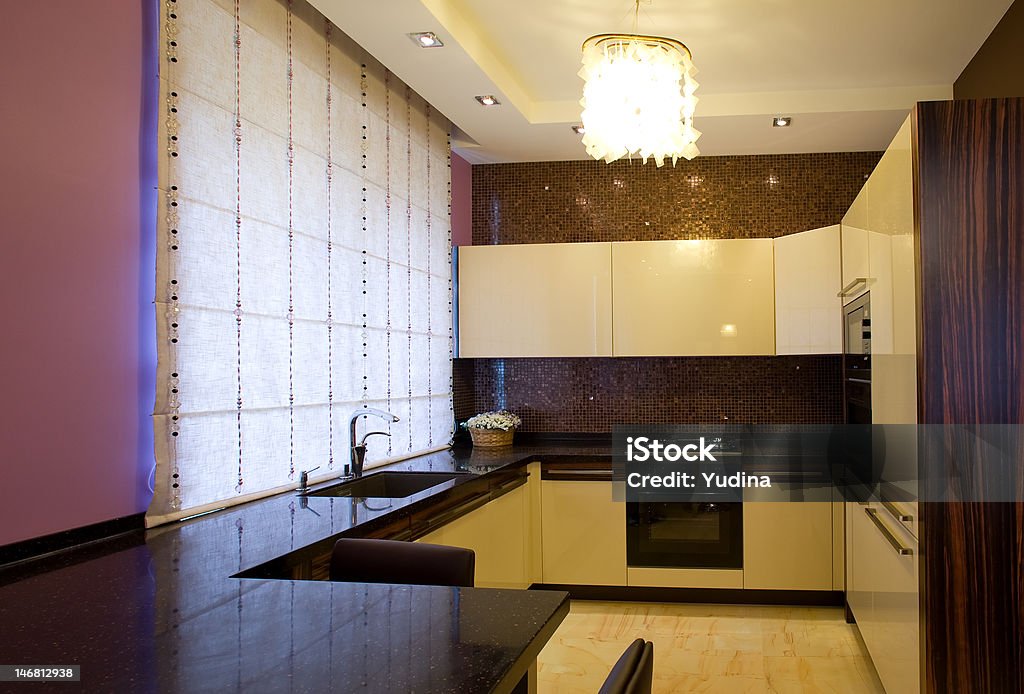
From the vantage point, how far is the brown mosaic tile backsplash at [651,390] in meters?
4.74

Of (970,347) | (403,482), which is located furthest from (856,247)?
(403,482)

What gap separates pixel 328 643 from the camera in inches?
49.9

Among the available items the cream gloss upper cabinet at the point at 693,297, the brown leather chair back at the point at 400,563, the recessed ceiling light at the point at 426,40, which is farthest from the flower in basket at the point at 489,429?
the brown leather chair back at the point at 400,563

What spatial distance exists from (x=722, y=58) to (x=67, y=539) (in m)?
3.20

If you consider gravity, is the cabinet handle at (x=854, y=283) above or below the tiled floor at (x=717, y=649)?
above

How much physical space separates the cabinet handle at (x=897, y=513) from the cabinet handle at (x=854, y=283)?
0.85m

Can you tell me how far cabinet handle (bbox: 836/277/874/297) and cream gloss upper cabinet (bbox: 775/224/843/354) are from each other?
12 centimetres

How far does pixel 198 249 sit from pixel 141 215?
0.70 feet

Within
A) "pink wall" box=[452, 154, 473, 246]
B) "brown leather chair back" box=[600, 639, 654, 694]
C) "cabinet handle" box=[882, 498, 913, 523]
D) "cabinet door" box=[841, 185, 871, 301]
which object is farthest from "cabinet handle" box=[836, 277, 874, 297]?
"brown leather chair back" box=[600, 639, 654, 694]

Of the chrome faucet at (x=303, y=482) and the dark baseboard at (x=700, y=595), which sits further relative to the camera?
the dark baseboard at (x=700, y=595)

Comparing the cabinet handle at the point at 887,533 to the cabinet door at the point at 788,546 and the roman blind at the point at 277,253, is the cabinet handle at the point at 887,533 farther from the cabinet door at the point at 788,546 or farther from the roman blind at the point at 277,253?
the roman blind at the point at 277,253

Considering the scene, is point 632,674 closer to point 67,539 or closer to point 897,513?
point 67,539

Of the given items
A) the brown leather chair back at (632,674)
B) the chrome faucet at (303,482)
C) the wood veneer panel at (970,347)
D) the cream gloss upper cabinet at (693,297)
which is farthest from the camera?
the cream gloss upper cabinet at (693,297)

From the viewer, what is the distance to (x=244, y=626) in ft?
4.47
